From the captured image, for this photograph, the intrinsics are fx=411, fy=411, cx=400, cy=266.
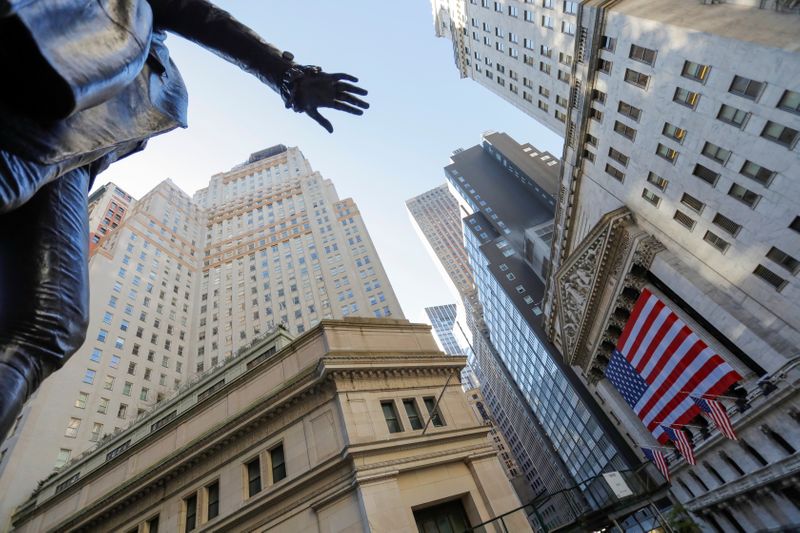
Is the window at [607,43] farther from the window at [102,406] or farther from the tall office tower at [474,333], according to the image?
the tall office tower at [474,333]

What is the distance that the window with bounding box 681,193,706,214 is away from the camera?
30.5 metres

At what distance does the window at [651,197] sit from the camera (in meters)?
33.8

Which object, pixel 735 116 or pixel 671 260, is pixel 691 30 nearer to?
pixel 735 116

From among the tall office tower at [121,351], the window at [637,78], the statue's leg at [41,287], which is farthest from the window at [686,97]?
the tall office tower at [121,351]

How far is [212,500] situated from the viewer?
68.2 ft

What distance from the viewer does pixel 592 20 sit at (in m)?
34.1

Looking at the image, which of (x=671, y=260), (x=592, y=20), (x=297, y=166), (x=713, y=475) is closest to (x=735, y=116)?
(x=671, y=260)

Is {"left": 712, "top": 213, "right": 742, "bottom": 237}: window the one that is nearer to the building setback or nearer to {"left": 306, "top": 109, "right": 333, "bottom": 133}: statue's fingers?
the building setback

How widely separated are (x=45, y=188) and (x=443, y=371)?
75.1 ft

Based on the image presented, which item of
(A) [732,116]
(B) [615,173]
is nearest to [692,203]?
(A) [732,116]

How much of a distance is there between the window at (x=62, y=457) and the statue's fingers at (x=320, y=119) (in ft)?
154

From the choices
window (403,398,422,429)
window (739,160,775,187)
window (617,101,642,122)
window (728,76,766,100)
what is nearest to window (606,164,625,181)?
window (617,101,642,122)

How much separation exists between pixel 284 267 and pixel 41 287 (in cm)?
7182

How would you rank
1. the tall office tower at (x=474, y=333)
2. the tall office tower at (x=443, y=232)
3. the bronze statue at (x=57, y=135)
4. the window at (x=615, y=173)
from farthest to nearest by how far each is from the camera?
the tall office tower at (x=443, y=232), the tall office tower at (x=474, y=333), the window at (x=615, y=173), the bronze statue at (x=57, y=135)
